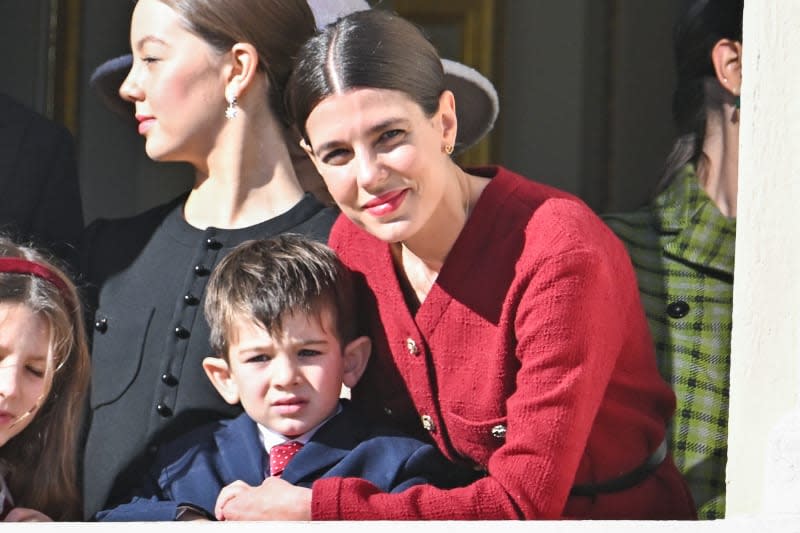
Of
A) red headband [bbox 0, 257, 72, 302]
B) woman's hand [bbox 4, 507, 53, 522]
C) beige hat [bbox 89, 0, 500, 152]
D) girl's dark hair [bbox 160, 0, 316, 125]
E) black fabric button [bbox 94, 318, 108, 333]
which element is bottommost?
woman's hand [bbox 4, 507, 53, 522]

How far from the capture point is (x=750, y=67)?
2.96m

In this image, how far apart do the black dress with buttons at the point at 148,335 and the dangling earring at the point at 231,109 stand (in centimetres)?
19

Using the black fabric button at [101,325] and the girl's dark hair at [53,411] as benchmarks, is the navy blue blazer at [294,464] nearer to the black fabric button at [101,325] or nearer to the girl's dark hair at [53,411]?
the girl's dark hair at [53,411]

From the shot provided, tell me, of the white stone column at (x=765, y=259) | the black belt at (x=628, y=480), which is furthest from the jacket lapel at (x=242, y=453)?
the white stone column at (x=765, y=259)

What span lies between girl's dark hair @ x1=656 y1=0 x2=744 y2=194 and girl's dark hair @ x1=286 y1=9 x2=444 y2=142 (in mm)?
676

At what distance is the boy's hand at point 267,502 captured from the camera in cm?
298

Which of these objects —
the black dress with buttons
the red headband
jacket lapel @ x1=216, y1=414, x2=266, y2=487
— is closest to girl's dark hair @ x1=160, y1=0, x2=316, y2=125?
the black dress with buttons

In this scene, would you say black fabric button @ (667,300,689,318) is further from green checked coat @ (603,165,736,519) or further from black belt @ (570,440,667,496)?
black belt @ (570,440,667,496)

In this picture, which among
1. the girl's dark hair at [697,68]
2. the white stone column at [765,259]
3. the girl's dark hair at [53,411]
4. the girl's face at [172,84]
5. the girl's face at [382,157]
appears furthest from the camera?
the girl's dark hair at [697,68]

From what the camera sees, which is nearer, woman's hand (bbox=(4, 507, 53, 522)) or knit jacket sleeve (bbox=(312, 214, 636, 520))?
knit jacket sleeve (bbox=(312, 214, 636, 520))

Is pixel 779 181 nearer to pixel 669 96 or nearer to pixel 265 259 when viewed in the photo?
pixel 265 259

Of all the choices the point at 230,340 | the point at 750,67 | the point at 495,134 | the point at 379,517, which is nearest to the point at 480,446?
the point at 379,517

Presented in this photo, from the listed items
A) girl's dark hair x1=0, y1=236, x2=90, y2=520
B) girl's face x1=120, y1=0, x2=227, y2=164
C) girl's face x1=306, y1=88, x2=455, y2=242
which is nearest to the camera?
girl's face x1=306, y1=88, x2=455, y2=242

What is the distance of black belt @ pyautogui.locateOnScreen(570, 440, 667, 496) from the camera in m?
3.05
